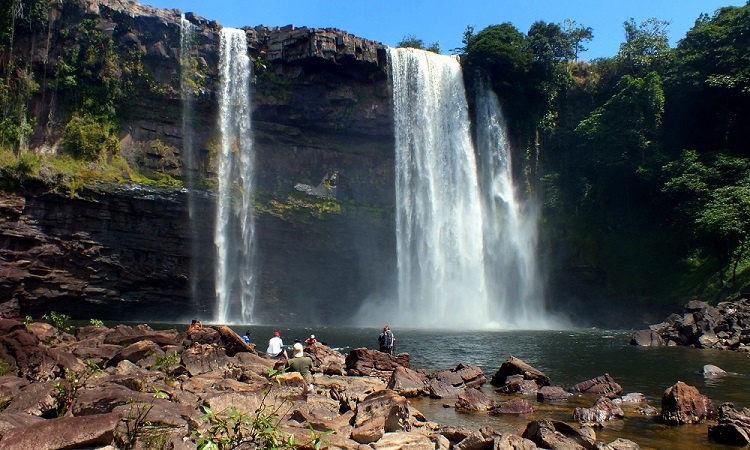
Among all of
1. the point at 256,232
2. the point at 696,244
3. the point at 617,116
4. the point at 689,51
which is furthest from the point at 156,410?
the point at 689,51

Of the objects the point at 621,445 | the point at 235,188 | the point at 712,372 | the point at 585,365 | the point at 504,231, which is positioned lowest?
the point at 585,365

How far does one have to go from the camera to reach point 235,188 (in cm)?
4303

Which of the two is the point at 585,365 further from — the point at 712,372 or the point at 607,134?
the point at 607,134

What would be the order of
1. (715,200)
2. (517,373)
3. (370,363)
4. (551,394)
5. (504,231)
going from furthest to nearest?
(504,231) < (715,200) < (370,363) < (517,373) < (551,394)

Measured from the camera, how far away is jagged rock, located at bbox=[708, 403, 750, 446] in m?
10.3

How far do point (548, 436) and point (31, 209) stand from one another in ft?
111

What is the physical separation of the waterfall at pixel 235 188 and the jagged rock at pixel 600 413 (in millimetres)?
32911

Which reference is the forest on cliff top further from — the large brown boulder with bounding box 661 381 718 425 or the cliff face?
the large brown boulder with bounding box 661 381 718 425

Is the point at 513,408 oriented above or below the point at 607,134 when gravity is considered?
below

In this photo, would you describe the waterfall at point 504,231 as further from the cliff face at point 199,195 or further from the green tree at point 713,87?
the green tree at point 713,87

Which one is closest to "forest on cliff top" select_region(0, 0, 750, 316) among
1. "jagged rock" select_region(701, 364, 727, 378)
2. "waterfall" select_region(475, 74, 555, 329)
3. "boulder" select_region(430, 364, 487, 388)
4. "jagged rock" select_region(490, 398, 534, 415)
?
"waterfall" select_region(475, 74, 555, 329)

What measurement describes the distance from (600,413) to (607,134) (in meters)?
38.7

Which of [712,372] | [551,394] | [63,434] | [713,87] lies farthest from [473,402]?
[713,87]

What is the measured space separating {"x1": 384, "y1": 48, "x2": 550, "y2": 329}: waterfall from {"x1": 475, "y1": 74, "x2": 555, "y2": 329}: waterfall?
81 millimetres
